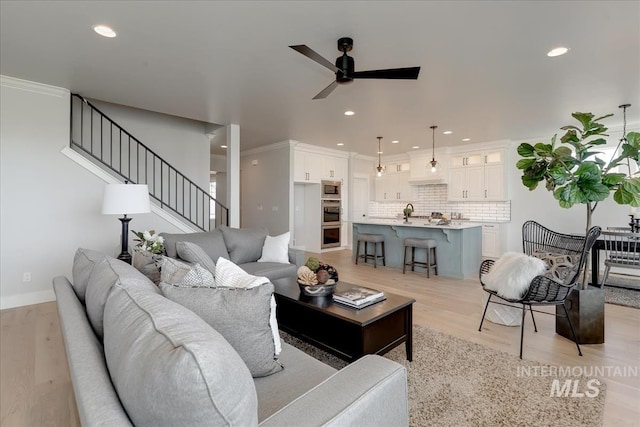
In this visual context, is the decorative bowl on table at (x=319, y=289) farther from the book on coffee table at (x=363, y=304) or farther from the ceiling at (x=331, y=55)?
the ceiling at (x=331, y=55)

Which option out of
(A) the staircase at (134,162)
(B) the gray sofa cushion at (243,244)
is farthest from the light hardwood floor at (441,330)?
(A) the staircase at (134,162)

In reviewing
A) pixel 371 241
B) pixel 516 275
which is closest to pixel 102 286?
pixel 516 275

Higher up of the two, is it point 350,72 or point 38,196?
point 350,72

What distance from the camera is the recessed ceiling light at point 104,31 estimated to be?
2523 mm

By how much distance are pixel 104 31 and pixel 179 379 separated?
307 centimetres

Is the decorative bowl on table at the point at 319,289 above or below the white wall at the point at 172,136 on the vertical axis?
below

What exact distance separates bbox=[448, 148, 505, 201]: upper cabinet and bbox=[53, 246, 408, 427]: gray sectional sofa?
6.76m

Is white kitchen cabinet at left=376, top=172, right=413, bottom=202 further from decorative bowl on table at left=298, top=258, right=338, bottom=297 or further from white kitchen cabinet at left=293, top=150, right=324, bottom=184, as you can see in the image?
decorative bowl on table at left=298, top=258, right=338, bottom=297

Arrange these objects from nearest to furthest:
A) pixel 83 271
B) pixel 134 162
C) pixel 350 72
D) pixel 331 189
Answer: pixel 83 271, pixel 350 72, pixel 134 162, pixel 331 189

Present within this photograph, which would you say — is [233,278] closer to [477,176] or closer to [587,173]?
[587,173]

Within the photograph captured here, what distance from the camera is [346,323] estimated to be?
2.12 m

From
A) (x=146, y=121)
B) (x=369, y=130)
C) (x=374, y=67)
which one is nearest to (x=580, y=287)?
(x=374, y=67)

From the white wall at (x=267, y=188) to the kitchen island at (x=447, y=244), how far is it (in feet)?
7.12

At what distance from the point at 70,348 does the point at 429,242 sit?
16.2 feet
